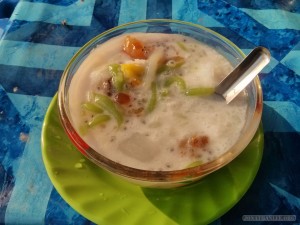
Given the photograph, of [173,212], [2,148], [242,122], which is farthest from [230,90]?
[2,148]

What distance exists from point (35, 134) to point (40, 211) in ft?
0.98

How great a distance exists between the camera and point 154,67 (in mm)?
1335

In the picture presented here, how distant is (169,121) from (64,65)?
2.04 feet

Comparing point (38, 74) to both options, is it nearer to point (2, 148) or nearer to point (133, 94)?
point (2, 148)

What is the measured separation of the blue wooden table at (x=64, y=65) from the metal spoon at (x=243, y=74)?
0.22 m

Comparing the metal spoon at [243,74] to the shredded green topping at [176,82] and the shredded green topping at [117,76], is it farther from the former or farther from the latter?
the shredded green topping at [117,76]

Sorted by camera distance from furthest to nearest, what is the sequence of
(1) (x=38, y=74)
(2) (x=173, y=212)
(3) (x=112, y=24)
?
1. (3) (x=112, y=24)
2. (1) (x=38, y=74)
3. (2) (x=173, y=212)

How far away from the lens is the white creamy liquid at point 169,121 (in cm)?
113

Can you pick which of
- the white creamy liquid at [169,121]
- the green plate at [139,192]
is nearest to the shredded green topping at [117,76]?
the white creamy liquid at [169,121]

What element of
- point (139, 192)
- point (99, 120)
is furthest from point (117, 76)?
point (139, 192)

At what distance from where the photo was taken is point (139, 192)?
1.17m

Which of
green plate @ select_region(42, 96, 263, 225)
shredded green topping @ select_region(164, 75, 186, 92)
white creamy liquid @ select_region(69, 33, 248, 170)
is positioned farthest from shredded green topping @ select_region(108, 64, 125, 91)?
green plate @ select_region(42, 96, 263, 225)

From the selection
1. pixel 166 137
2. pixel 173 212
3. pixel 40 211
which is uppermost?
pixel 166 137

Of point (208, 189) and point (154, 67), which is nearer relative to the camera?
point (208, 189)
